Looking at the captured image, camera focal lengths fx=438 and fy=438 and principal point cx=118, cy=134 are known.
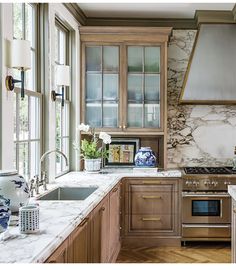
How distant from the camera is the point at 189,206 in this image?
4.70m

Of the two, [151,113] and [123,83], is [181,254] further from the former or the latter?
[123,83]

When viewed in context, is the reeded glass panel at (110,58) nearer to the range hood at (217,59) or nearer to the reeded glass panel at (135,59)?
the reeded glass panel at (135,59)

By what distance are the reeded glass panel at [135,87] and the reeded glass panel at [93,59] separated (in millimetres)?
393

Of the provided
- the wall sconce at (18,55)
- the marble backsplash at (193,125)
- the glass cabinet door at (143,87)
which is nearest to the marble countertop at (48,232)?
the wall sconce at (18,55)

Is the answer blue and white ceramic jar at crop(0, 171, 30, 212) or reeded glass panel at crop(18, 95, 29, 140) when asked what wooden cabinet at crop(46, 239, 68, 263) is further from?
reeded glass panel at crop(18, 95, 29, 140)

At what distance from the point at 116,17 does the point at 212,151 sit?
79.9 inches

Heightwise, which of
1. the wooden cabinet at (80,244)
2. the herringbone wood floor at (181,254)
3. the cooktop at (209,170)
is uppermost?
the cooktop at (209,170)

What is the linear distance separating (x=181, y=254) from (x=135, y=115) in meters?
1.66

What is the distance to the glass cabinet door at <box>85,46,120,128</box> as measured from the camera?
5.11 m

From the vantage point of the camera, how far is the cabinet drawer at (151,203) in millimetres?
4770

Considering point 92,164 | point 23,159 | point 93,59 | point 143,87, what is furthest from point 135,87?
point 23,159

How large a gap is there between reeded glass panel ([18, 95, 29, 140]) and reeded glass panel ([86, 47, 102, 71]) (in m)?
1.65

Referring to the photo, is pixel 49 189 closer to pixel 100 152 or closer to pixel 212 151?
pixel 100 152
